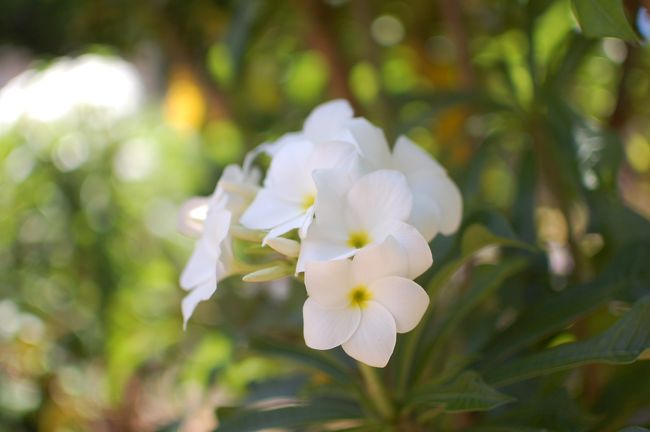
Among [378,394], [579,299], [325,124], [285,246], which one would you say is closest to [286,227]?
[285,246]

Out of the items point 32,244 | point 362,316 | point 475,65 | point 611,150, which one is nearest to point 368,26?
point 475,65

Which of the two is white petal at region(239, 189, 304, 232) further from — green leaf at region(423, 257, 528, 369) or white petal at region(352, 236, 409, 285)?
green leaf at region(423, 257, 528, 369)

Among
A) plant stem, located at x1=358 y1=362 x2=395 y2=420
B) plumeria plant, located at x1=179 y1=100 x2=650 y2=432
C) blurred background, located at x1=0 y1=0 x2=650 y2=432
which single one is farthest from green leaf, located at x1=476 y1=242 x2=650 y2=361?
blurred background, located at x1=0 y1=0 x2=650 y2=432

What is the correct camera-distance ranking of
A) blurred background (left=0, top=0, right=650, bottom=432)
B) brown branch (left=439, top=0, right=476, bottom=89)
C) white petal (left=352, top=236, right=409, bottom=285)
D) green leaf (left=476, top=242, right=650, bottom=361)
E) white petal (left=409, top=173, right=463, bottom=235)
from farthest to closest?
blurred background (left=0, top=0, right=650, bottom=432) → brown branch (left=439, top=0, right=476, bottom=89) → green leaf (left=476, top=242, right=650, bottom=361) → white petal (left=409, top=173, right=463, bottom=235) → white petal (left=352, top=236, right=409, bottom=285)

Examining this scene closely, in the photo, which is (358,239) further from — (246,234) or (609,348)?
(609,348)

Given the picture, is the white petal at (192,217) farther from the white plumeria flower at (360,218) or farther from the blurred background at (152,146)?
the blurred background at (152,146)

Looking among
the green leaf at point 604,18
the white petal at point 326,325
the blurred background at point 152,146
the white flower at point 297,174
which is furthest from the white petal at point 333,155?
the blurred background at point 152,146
